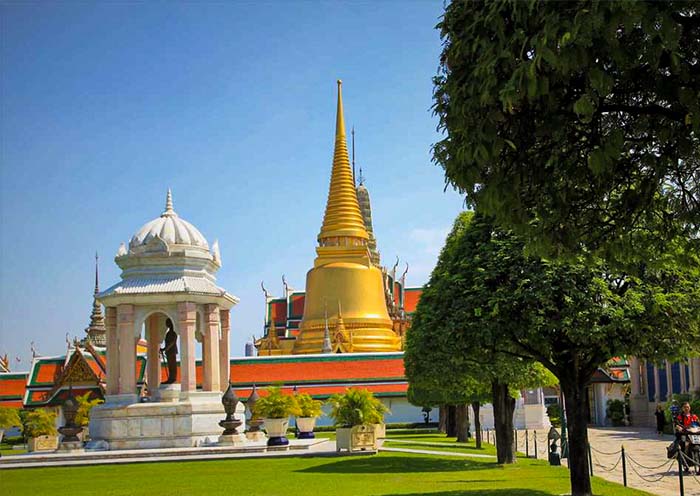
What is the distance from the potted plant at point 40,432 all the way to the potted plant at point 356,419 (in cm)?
1409

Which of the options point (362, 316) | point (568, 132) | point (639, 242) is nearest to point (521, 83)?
point (568, 132)

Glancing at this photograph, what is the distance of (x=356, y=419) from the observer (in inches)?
1012

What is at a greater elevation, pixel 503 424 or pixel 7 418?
pixel 503 424

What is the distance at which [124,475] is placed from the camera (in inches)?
866

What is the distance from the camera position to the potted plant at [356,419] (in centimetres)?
2559

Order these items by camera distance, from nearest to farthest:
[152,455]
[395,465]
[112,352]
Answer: [395,465] → [152,455] → [112,352]

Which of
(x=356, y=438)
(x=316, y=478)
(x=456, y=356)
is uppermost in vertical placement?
(x=456, y=356)

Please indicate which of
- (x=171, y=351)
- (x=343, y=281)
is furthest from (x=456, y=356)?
(x=343, y=281)

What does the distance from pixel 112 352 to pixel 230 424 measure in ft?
19.2

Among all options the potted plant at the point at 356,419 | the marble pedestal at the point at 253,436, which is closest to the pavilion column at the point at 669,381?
the marble pedestal at the point at 253,436

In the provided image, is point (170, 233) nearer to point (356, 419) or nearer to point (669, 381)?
point (356, 419)

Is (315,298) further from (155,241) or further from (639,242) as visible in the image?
(639,242)

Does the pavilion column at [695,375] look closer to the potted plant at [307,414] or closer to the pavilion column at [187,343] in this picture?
the potted plant at [307,414]

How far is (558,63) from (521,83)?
1.35ft
